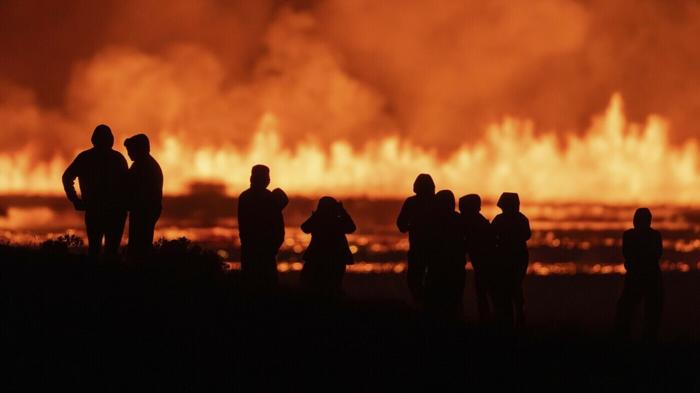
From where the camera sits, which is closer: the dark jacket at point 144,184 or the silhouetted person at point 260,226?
the dark jacket at point 144,184

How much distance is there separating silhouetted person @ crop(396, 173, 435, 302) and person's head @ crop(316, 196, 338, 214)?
1293 millimetres

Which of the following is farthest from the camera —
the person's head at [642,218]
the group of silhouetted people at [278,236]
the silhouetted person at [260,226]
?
the silhouetted person at [260,226]

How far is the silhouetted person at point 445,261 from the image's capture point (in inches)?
1101

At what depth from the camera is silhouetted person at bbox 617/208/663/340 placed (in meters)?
27.8

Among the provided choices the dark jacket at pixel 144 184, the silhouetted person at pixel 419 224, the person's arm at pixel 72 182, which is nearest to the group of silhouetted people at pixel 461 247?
the silhouetted person at pixel 419 224

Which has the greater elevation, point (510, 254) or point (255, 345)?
point (510, 254)

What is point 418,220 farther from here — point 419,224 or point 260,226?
point 260,226

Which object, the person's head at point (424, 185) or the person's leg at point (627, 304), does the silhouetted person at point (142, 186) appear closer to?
the person's head at point (424, 185)

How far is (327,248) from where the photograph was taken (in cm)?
2938

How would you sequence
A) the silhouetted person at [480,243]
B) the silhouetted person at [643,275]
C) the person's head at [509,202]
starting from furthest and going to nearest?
the silhouetted person at [480,243] < the silhouetted person at [643,275] < the person's head at [509,202]

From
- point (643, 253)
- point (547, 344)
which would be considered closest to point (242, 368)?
point (547, 344)

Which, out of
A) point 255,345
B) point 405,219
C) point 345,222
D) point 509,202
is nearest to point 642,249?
point 509,202

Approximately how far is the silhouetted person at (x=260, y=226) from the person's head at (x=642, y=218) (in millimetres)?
6477

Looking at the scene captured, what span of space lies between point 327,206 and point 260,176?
1.39m
